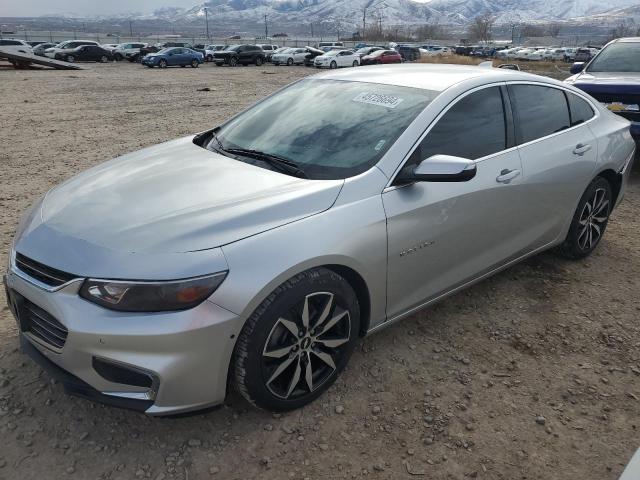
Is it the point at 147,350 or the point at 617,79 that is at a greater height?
the point at 617,79

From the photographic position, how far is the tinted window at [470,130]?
3.10 metres

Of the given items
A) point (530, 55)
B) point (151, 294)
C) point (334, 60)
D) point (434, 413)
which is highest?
point (151, 294)

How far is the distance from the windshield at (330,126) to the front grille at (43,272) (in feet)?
A: 4.29

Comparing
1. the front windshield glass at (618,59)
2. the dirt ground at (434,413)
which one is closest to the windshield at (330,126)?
the dirt ground at (434,413)

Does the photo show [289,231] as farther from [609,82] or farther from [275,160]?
[609,82]

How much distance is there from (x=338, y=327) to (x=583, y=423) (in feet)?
4.40

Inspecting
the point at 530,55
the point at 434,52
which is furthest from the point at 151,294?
the point at 530,55

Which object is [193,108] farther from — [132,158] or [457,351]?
[457,351]

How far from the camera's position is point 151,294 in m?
2.24

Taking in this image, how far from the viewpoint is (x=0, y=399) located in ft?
9.09

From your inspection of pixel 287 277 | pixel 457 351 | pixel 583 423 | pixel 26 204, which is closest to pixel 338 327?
pixel 287 277

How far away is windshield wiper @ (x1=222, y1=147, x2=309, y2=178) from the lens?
2.96 metres

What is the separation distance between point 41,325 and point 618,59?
846 cm

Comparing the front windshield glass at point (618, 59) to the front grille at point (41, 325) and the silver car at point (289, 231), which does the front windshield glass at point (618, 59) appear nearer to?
the silver car at point (289, 231)
